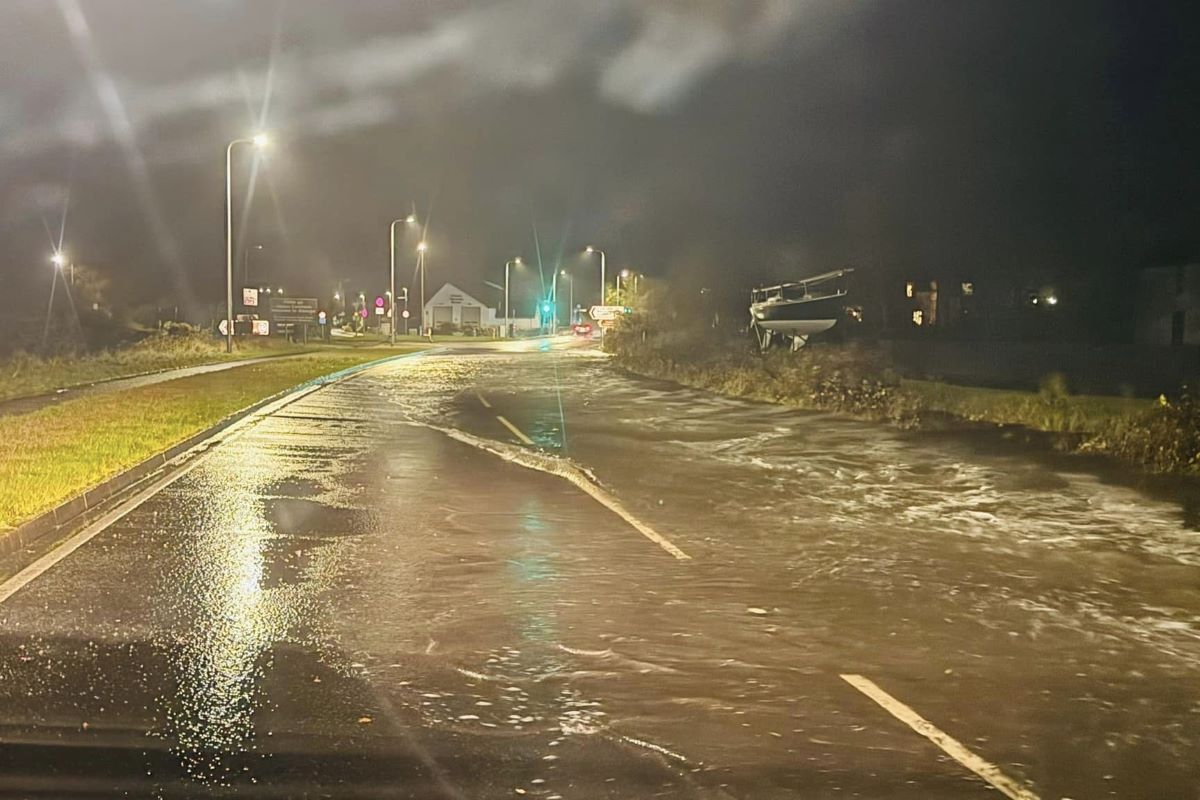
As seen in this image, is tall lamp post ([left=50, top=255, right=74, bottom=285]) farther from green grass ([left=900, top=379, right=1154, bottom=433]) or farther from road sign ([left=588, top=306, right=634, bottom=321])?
green grass ([left=900, top=379, right=1154, bottom=433])

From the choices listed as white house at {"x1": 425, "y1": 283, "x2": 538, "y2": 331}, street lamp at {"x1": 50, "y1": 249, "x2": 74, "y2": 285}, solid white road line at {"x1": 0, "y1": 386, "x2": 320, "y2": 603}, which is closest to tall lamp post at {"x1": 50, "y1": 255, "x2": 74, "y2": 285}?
street lamp at {"x1": 50, "y1": 249, "x2": 74, "y2": 285}

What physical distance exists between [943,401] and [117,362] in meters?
30.2

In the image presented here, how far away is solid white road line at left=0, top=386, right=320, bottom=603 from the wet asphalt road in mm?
188

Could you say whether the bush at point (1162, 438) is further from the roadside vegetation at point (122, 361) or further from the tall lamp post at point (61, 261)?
the tall lamp post at point (61, 261)

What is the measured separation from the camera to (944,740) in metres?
6.25

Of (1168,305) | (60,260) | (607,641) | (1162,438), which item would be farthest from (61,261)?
(607,641)

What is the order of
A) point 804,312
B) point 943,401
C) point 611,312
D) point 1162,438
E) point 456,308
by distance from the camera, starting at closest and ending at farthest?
point 1162,438, point 943,401, point 804,312, point 611,312, point 456,308

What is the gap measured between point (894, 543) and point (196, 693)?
23.9ft

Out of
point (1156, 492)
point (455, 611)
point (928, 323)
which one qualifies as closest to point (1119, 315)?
point (928, 323)

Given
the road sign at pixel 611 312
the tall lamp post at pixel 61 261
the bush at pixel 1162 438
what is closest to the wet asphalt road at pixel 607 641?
the bush at pixel 1162 438

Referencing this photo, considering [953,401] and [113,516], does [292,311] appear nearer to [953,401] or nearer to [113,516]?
[953,401]

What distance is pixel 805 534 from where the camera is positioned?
12.7 m

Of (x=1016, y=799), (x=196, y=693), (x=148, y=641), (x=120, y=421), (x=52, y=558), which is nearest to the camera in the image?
(x=1016, y=799)

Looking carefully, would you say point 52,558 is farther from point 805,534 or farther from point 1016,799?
point 1016,799
